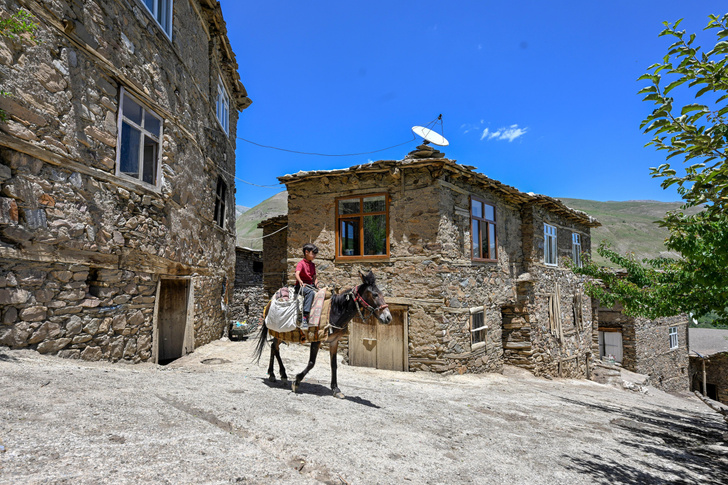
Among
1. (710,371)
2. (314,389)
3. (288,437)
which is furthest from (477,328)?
(710,371)

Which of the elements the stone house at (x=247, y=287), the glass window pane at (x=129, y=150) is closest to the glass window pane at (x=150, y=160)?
the glass window pane at (x=129, y=150)

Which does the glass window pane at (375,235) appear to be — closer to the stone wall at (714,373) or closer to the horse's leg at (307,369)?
the horse's leg at (307,369)

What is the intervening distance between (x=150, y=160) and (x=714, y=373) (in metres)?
33.9

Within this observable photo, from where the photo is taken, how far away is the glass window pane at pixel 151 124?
25.9ft

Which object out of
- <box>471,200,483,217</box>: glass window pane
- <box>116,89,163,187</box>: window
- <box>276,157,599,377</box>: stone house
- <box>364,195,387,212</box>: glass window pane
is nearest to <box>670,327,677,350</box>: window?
<box>276,157,599,377</box>: stone house

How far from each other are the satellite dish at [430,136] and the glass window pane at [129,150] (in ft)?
25.3

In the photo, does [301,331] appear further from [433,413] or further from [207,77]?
[207,77]

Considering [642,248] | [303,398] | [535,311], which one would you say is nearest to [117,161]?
[303,398]

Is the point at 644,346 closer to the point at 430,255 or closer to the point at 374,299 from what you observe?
the point at 430,255

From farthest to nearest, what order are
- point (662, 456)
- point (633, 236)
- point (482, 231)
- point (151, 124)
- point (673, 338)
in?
point (633, 236) < point (673, 338) < point (482, 231) < point (151, 124) < point (662, 456)

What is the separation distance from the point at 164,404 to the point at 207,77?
32.9 ft

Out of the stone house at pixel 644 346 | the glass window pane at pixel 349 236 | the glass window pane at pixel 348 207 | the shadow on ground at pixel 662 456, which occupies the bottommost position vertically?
the stone house at pixel 644 346

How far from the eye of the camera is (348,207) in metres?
12.6

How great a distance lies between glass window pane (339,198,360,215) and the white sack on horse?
6.42m
